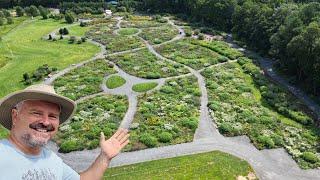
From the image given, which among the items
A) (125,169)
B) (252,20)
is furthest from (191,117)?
(252,20)

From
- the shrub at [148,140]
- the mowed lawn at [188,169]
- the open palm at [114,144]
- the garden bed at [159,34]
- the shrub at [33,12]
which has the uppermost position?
the open palm at [114,144]

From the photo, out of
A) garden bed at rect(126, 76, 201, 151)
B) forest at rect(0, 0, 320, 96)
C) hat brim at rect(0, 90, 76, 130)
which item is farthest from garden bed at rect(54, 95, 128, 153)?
hat brim at rect(0, 90, 76, 130)

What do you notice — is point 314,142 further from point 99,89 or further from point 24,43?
point 24,43

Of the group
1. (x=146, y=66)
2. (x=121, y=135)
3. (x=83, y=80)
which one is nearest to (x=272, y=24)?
(x=146, y=66)

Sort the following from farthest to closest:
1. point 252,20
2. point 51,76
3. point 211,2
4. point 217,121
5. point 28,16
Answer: point 28,16, point 211,2, point 252,20, point 51,76, point 217,121

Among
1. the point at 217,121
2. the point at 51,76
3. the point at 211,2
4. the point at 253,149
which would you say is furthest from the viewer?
the point at 211,2

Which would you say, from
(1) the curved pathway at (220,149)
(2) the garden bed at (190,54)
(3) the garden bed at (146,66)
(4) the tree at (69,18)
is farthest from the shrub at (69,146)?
(4) the tree at (69,18)

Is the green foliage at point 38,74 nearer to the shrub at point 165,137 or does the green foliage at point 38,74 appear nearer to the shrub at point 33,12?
the shrub at point 165,137
